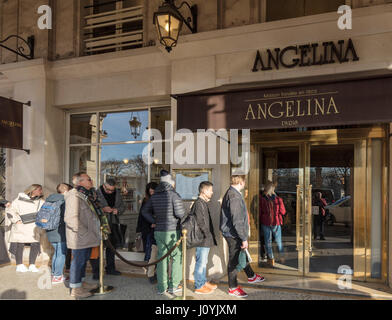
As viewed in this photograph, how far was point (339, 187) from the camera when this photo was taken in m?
6.16

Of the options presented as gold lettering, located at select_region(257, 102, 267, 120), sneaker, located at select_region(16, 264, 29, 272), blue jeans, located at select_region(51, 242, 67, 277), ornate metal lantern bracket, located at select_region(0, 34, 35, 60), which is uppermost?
ornate metal lantern bracket, located at select_region(0, 34, 35, 60)

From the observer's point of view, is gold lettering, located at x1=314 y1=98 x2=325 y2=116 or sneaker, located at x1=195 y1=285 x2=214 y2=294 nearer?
gold lettering, located at x1=314 y1=98 x2=325 y2=116

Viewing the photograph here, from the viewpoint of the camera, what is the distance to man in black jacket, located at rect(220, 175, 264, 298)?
5129 mm

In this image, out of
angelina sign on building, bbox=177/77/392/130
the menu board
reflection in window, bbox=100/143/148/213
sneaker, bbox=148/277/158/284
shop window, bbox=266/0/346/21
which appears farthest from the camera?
reflection in window, bbox=100/143/148/213

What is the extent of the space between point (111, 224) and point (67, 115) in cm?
323

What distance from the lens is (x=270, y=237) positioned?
21.4 feet

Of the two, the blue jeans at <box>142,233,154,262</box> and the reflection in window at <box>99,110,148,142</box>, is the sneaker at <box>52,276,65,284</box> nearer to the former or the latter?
the blue jeans at <box>142,233,154,262</box>

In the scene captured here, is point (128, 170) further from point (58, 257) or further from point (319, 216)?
point (319, 216)

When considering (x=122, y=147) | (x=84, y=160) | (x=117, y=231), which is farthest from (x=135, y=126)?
(x=117, y=231)

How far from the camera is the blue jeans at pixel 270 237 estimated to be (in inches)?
255

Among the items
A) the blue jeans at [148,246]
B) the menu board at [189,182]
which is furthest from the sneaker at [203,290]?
the menu board at [189,182]

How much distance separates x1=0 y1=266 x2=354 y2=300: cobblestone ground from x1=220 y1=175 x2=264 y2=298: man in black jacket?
29 centimetres

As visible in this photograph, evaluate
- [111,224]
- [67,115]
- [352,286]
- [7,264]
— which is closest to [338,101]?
[352,286]

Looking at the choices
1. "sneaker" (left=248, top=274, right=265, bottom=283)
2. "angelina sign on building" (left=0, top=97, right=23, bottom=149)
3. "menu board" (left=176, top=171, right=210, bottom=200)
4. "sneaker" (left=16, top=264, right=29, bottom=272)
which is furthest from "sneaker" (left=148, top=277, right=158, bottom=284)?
"angelina sign on building" (left=0, top=97, right=23, bottom=149)
